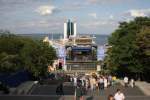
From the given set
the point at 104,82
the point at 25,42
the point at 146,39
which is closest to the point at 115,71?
the point at 25,42

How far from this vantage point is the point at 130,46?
261ft

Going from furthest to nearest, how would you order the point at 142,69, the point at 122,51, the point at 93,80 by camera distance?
the point at 122,51 < the point at 142,69 < the point at 93,80

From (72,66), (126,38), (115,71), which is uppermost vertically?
(126,38)

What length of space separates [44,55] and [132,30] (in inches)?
744

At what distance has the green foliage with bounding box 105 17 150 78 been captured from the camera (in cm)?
6781

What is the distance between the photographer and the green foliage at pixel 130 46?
67.8 meters

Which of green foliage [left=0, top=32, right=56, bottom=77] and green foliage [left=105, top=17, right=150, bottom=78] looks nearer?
green foliage [left=105, top=17, right=150, bottom=78]

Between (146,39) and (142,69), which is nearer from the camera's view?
(146,39)

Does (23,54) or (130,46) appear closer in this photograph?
(130,46)

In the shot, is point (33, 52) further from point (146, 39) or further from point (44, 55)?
point (146, 39)

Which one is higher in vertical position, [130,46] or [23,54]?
[130,46]

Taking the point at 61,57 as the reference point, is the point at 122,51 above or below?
above

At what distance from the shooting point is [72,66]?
654 ft

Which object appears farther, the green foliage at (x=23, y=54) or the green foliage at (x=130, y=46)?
the green foliage at (x=23, y=54)
